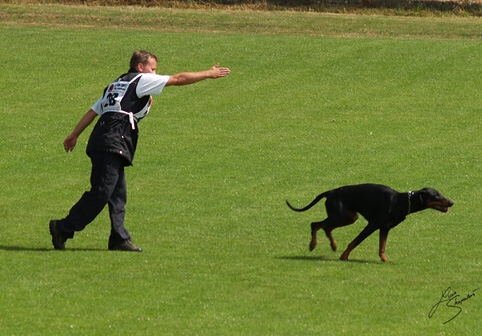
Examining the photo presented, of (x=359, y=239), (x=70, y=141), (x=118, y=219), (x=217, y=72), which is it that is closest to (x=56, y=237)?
(x=118, y=219)

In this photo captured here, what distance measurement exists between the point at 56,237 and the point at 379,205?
10.9ft

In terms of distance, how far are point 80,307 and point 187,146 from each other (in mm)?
9494

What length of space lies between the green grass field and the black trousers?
30cm

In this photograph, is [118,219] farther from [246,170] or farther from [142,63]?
[246,170]

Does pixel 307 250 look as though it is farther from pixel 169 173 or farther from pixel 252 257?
pixel 169 173

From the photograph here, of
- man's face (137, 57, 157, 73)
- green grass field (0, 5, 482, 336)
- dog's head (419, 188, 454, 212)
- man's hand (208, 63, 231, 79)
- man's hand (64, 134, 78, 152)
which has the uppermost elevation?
man's hand (208, 63, 231, 79)

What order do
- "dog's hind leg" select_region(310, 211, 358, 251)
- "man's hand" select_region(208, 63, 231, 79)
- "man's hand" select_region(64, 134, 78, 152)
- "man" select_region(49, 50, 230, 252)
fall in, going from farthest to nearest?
"dog's hind leg" select_region(310, 211, 358, 251) < "man's hand" select_region(64, 134, 78, 152) < "man" select_region(49, 50, 230, 252) < "man's hand" select_region(208, 63, 231, 79)

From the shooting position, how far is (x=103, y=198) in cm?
1119

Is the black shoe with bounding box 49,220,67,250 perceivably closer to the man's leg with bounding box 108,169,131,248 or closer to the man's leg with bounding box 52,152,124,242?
the man's leg with bounding box 52,152,124,242

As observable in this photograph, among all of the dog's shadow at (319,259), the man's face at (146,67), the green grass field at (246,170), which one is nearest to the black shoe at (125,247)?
the green grass field at (246,170)

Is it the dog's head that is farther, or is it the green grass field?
the dog's head

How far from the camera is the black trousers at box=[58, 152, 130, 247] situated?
1116 centimetres

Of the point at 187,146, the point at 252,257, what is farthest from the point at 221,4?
the point at 252,257

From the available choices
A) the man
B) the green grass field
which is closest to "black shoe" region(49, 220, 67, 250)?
the man
